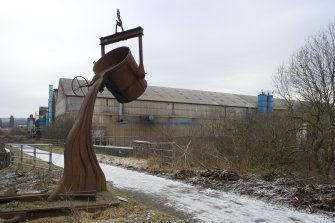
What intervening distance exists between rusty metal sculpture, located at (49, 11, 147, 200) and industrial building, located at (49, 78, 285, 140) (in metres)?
33.0

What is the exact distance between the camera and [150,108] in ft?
176

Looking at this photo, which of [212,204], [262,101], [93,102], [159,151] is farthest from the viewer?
[262,101]

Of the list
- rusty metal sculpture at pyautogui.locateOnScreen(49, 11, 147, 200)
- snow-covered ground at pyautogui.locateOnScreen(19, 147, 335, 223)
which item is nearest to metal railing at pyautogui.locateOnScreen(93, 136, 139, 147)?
snow-covered ground at pyautogui.locateOnScreen(19, 147, 335, 223)

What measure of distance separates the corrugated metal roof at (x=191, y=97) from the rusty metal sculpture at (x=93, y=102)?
138 feet

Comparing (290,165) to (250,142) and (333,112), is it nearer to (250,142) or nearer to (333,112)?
(250,142)

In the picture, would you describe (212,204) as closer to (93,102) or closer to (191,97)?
(93,102)

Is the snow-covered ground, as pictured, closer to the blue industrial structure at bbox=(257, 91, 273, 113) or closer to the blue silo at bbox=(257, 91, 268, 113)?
the blue industrial structure at bbox=(257, 91, 273, 113)

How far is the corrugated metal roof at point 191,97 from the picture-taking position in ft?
179

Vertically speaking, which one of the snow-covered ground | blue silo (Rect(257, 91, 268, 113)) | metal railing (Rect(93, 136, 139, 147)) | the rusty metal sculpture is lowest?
→ the snow-covered ground

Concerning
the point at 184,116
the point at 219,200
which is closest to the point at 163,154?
the point at 219,200

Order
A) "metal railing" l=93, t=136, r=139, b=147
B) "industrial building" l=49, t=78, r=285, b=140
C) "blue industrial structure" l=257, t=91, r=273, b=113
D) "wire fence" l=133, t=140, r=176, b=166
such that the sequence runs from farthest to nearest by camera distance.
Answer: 1. "blue industrial structure" l=257, t=91, r=273, b=113
2. "industrial building" l=49, t=78, r=285, b=140
3. "metal railing" l=93, t=136, r=139, b=147
4. "wire fence" l=133, t=140, r=176, b=166

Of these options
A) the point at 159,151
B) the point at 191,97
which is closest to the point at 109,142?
the point at 159,151

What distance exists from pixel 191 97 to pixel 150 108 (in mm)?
7784

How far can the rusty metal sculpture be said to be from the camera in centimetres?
871
